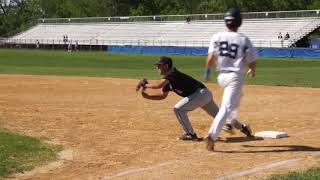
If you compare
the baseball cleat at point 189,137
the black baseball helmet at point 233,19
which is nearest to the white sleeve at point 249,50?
the black baseball helmet at point 233,19

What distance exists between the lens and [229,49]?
8797 mm

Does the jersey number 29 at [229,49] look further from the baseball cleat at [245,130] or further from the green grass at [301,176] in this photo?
the green grass at [301,176]

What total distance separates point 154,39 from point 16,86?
49744 mm

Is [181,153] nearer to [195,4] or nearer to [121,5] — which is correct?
[195,4]

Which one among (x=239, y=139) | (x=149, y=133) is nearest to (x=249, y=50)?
(x=239, y=139)

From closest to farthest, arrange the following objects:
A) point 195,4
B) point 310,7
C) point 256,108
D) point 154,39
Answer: point 256,108
point 154,39
point 310,7
point 195,4

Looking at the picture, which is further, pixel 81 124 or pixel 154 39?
pixel 154 39

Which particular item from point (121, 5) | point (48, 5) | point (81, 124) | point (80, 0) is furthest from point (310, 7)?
point (81, 124)

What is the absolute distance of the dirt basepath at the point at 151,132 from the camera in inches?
316

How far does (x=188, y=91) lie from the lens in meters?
10.3

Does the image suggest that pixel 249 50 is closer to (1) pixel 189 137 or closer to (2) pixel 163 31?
(1) pixel 189 137

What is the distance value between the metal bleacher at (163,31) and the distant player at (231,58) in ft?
162

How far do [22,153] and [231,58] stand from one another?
3365 millimetres

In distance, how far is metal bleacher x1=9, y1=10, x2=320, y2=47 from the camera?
61.0m
